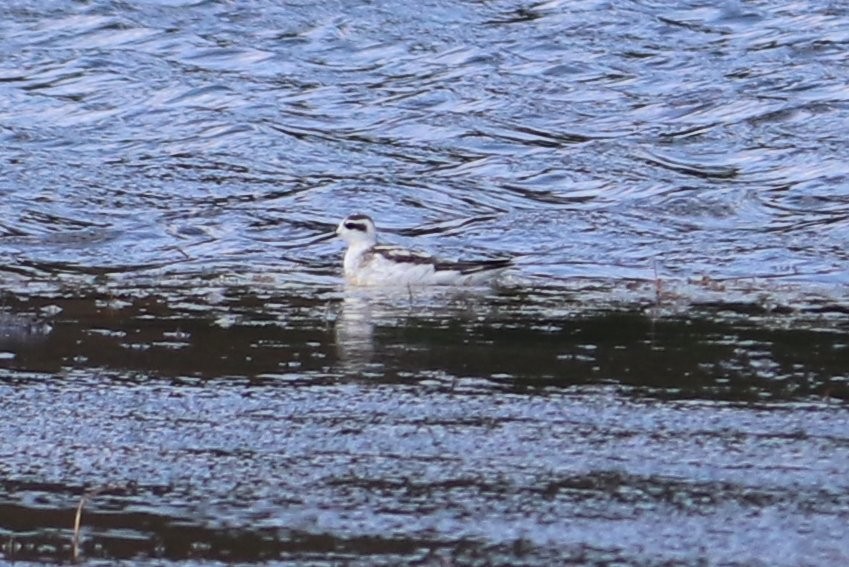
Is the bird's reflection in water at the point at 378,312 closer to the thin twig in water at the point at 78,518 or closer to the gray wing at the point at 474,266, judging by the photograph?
the gray wing at the point at 474,266

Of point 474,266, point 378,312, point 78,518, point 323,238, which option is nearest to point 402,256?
point 474,266

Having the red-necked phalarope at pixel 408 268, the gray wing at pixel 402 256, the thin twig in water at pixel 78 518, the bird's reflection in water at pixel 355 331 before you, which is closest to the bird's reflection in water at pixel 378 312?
the bird's reflection in water at pixel 355 331

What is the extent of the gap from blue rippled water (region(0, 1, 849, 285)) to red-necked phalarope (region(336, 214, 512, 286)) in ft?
1.52

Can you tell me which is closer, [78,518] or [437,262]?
[78,518]

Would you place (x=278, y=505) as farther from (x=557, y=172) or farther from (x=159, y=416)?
(x=557, y=172)

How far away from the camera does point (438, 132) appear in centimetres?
1636

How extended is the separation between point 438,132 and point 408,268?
200 inches

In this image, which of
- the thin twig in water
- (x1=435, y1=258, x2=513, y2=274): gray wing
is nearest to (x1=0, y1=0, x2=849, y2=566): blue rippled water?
the thin twig in water

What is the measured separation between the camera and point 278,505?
19.7 feet

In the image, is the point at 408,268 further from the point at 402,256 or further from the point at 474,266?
the point at 474,266

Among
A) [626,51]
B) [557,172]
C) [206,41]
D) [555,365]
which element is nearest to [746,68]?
[626,51]

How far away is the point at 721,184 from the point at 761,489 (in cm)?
850

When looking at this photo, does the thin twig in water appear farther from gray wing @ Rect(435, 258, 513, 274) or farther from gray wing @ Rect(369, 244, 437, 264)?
gray wing @ Rect(369, 244, 437, 264)

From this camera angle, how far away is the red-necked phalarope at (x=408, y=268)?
1113 cm
